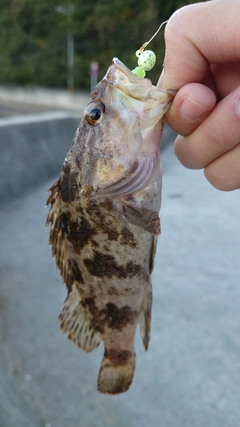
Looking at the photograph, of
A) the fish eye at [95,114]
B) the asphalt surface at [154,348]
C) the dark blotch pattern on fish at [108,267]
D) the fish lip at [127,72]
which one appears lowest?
the asphalt surface at [154,348]

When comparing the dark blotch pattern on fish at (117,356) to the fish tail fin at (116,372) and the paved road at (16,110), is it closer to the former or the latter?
the fish tail fin at (116,372)

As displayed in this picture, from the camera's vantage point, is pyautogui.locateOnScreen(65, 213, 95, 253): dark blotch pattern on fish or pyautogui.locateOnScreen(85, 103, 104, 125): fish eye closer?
pyautogui.locateOnScreen(85, 103, 104, 125): fish eye

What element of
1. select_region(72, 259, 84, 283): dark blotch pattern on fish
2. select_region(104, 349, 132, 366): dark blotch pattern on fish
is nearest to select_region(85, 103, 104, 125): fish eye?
select_region(72, 259, 84, 283): dark blotch pattern on fish

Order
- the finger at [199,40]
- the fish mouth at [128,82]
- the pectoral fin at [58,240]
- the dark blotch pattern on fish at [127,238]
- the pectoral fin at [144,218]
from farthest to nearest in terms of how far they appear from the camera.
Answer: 1. the pectoral fin at [58,240]
2. the dark blotch pattern on fish at [127,238]
3. the pectoral fin at [144,218]
4. the fish mouth at [128,82]
5. the finger at [199,40]

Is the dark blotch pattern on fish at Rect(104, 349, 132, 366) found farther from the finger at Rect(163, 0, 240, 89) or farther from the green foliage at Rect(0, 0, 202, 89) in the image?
the green foliage at Rect(0, 0, 202, 89)

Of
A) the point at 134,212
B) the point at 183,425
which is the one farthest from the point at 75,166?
the point at 183,425

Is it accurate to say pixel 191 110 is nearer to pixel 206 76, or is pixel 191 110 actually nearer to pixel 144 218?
→ pixel 206 76

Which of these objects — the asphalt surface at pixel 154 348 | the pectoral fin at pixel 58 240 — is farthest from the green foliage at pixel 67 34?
the pectoral fin at pixel 58 240
